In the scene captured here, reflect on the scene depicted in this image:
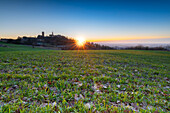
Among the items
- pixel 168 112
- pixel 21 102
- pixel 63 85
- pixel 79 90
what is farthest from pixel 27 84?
pixel 168 112

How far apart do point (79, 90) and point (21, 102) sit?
1.71 metres

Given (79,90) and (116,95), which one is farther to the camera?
(79,90)

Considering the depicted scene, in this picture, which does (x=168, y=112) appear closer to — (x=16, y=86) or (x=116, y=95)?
(x=116, y=95)

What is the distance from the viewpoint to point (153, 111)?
234 centimetres

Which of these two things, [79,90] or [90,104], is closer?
[90,104]

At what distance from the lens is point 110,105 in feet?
8.07

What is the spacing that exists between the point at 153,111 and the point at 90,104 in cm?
171

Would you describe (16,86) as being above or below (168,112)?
above

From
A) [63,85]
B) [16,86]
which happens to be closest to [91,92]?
[63,85]

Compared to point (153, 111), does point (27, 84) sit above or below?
above

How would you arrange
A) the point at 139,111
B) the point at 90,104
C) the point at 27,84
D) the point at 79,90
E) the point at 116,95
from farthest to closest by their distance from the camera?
the point at 27,84 → the point at 79,90 → the point at 116,95 → the point at 90,104 → the point at 139,111

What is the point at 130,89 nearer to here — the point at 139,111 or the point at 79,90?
the point at 139,111

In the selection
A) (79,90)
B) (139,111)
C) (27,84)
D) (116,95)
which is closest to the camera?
(139,111)

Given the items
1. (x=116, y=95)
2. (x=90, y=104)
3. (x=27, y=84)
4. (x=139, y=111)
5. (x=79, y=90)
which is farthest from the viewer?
(x=27, y=84)
